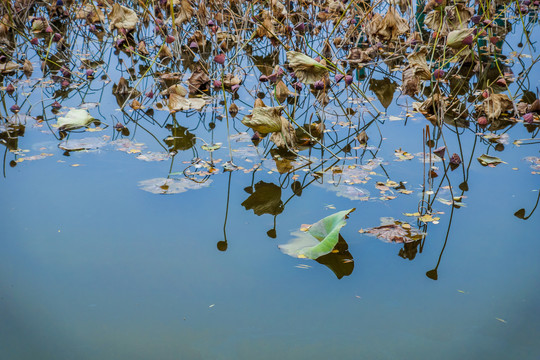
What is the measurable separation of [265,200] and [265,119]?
31 centimetres

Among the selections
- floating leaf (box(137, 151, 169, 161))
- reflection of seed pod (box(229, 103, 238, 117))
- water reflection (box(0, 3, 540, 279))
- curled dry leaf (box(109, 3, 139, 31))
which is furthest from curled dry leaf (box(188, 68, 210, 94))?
floating leaf (box(137, 151, 169, 161))

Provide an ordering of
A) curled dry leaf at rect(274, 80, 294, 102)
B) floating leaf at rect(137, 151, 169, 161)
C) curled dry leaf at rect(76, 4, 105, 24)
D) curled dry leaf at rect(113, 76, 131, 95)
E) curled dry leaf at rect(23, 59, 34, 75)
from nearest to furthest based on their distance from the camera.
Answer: floating leaf at rect(137, 151, 169, 161), curled dry leaf at rect(274, 80, 294, 102), curled dry leaf at rect(113, 76, 131, 95), curled dry leaf at rect(23, 59, 34, 75), curled dry leaf at rect(76, 4, 105, 24)

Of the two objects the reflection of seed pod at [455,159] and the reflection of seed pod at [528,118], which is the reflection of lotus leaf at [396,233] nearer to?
the reflection of seed pod at [455,159]

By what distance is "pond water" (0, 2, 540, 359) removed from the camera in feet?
3.65

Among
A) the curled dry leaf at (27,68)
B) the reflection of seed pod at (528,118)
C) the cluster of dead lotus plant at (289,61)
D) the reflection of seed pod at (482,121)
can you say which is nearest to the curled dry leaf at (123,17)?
the cluster of dead lotus plant at (289,61)

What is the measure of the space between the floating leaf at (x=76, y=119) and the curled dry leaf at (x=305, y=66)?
93 centimetres

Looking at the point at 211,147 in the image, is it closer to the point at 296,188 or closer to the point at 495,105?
the point at 296,188

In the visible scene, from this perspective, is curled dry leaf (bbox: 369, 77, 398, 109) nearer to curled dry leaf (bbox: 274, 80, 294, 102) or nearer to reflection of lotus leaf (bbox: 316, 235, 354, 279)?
curled dry leaf (bbox: 274, 80, 294, 102)

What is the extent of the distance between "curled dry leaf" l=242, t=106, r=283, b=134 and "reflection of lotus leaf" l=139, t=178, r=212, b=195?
251mm

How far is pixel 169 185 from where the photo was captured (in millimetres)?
1747

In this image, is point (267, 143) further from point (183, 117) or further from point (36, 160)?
point (36, 160)

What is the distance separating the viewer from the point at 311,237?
144cm

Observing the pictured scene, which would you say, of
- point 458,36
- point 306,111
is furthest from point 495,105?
point 306,111

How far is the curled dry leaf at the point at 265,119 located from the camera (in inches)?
70.3
